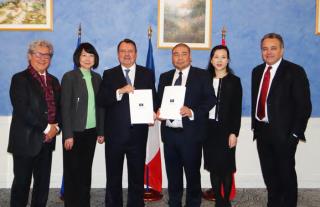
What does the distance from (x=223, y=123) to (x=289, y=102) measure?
2.16 ft

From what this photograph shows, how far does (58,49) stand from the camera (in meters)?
4.69

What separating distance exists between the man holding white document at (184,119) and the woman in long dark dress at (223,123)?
3.4 inches

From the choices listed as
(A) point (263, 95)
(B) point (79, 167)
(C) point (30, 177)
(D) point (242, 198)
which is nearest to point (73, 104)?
(B) point (79, 167)

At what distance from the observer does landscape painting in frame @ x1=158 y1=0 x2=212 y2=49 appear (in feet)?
15.5

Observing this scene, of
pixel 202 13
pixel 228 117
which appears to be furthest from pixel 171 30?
pixel 228 117

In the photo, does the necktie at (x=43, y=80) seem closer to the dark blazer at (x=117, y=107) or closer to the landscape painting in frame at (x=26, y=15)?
the dark blazer at (x=117, y=107)

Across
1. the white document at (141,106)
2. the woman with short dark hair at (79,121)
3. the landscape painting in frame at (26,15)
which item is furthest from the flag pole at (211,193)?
the landscape painting in frame at (26,15)

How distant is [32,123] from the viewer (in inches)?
124

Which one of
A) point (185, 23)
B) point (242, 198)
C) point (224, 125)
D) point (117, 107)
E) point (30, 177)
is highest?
point (185, 23)

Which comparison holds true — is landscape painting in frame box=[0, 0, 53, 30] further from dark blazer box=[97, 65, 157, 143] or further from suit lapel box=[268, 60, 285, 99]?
suit lapel box=[268, 60, 285, 99]

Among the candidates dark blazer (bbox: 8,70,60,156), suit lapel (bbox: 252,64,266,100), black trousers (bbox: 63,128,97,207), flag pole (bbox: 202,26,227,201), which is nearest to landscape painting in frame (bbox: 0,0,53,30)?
dark blazer (bbox: 8,70,60,156)

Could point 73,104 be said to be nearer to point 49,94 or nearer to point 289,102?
point 49,94

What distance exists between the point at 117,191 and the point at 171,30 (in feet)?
7.51

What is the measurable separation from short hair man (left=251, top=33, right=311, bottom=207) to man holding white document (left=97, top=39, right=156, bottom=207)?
112 centimetres
